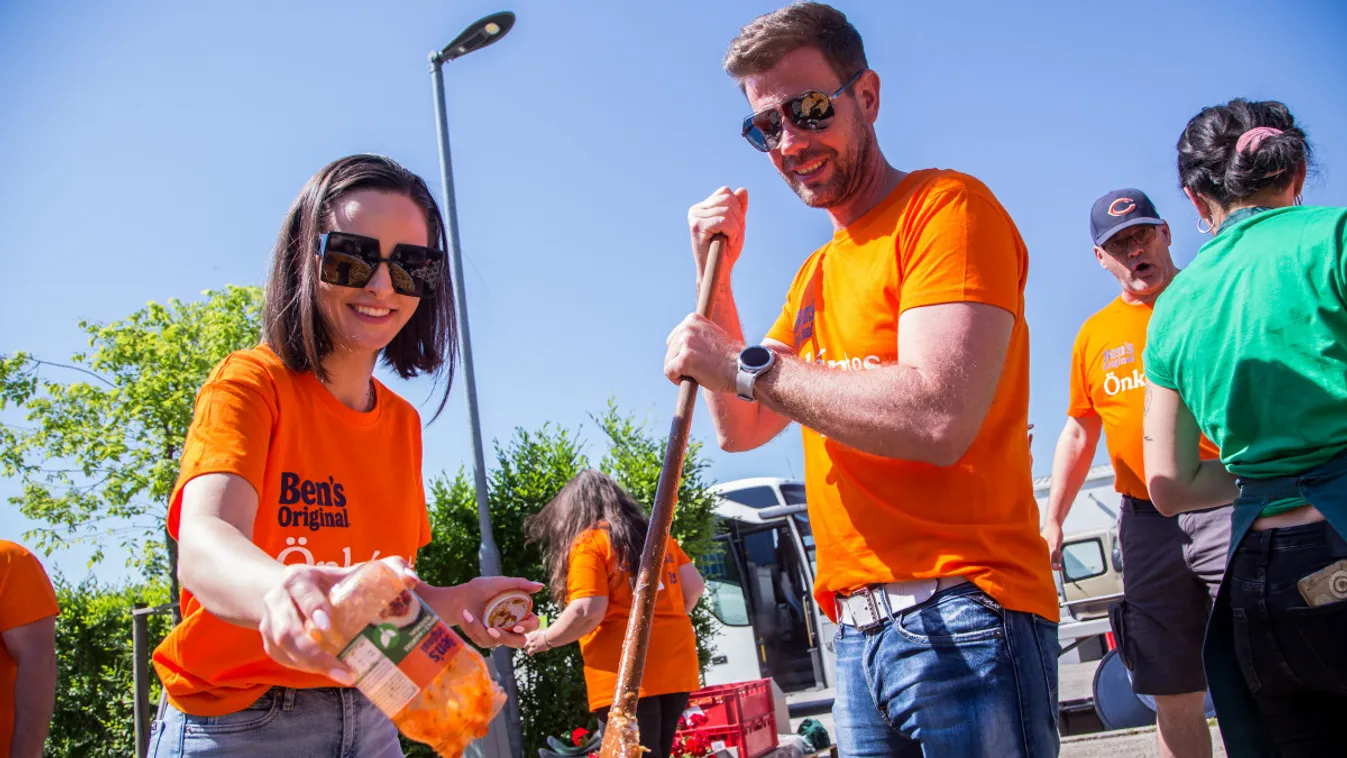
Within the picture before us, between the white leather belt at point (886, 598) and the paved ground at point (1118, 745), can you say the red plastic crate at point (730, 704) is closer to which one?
the paved ground at point (1118, 745)

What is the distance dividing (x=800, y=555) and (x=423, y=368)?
15.3 m

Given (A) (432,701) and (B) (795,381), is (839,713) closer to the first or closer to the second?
(B) (795,381)

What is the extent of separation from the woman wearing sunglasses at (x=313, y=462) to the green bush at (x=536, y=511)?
7.07 metres

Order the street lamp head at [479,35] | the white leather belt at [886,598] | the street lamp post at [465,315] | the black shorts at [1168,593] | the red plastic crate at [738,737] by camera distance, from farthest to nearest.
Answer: the street lamp head at [479,35], the street lamp post at [465,315], the red plastic crate at [738,737], the black shorts at [1168,593], the white leather belt at [886,598]

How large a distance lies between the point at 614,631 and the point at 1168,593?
285 centimetres

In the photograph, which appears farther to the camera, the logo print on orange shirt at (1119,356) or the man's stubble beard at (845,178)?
the logo print on orange shirt at (1119,356)

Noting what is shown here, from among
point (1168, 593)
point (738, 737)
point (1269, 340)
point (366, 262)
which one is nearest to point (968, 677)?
point (1269, 340)

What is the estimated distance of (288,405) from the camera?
2250 millimetres

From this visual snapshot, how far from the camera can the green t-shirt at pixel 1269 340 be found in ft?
7.76

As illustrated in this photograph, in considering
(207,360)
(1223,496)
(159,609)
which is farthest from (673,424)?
(207,360)

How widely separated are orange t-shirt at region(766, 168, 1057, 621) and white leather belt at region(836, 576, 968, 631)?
2 centimetres

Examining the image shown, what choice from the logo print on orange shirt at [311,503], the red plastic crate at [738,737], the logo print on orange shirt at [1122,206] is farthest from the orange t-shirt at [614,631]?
the logo print on orange shirt at [311,503]

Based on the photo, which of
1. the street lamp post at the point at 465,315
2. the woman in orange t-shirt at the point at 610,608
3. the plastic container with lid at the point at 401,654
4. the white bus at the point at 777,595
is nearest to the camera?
the plastic container with lid at the point at 401,654

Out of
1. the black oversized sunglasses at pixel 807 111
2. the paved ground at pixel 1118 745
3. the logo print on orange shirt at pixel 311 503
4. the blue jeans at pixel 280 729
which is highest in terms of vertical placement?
the black oversized sunglasses at pixel 807 111
